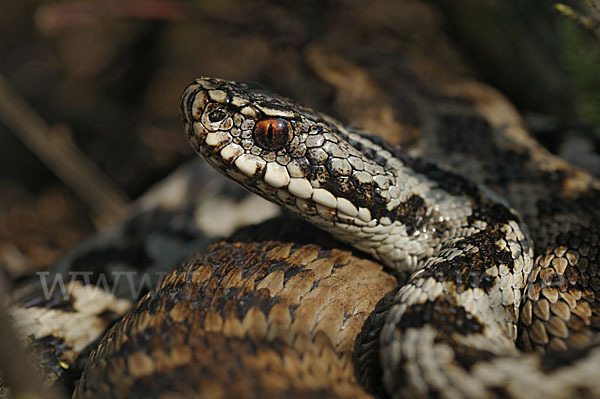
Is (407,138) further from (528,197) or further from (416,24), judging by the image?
(416,24)

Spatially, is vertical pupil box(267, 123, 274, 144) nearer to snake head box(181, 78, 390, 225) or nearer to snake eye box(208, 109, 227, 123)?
snake head box(181, 78, 390, 225)

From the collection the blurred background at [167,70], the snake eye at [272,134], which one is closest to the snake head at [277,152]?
the snake eye at [272,134]

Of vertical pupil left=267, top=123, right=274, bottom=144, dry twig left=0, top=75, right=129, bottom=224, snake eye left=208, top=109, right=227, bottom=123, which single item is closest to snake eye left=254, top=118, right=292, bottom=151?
vertical pupil left=267, top=123, right=274, bottom=144

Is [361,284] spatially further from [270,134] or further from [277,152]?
[270,134]

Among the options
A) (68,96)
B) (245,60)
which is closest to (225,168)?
(245,60)

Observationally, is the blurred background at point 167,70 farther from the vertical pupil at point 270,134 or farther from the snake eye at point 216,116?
the snake eye at point 216,116

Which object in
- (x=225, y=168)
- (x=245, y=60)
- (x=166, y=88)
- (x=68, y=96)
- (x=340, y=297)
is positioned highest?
(x=225, y=168)

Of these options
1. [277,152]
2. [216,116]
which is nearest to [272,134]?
[277,152]
